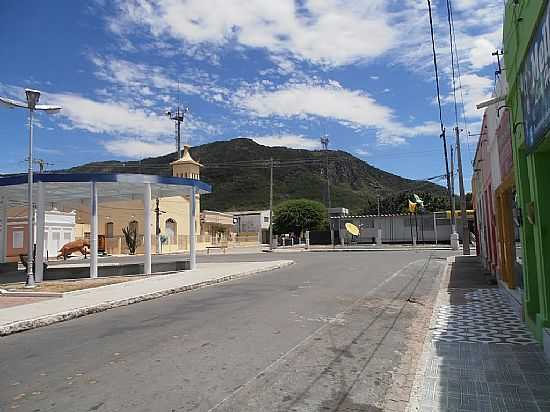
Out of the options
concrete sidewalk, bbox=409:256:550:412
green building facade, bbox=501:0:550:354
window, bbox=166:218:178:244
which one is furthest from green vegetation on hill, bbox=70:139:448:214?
green building facade, bbox=501:0:550:354

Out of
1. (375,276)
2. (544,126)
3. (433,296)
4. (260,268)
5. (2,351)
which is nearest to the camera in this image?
(544,126)

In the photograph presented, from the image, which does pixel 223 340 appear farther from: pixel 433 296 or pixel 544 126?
pixel 433 296

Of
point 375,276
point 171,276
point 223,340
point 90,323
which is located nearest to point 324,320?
point 223,340

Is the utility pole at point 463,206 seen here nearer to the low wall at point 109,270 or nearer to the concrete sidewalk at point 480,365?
the low wall at point 109,270

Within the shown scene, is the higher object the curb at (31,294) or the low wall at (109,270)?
the low wall at (109,270)

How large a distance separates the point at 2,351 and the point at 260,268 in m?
15.6

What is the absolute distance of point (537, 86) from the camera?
5590mm

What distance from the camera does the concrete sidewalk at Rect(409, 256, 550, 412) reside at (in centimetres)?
504

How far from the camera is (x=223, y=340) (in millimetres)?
8109

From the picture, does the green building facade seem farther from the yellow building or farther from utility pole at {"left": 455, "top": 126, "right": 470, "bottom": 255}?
the yellow building

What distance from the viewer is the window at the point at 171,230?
55219 millimetres

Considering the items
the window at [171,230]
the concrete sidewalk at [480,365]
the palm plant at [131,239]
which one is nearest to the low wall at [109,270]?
the concrete sidewalk at [480,365]

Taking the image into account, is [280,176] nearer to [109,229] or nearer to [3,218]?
[109,229]

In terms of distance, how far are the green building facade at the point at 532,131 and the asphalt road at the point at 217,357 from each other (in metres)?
2.12
